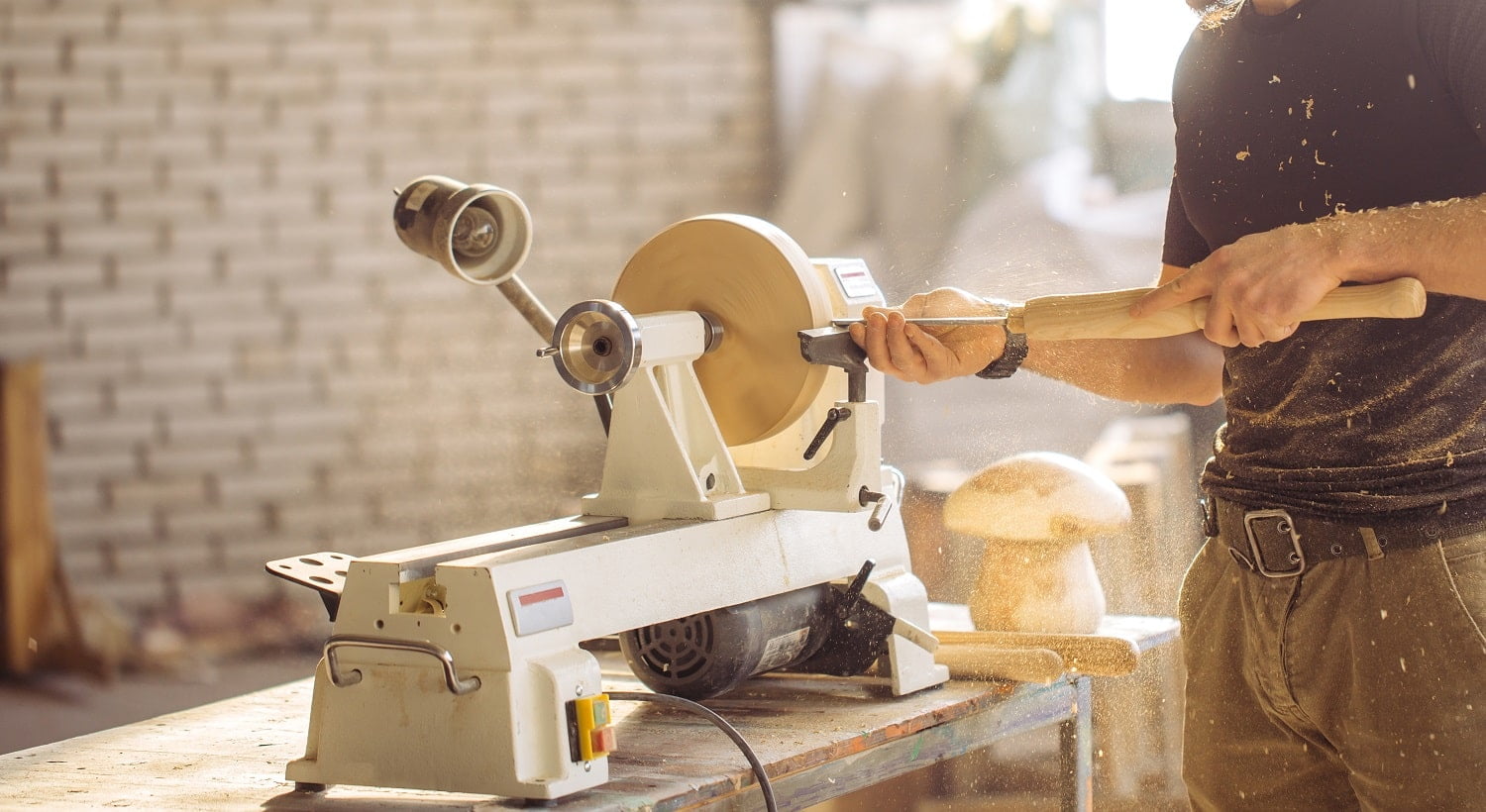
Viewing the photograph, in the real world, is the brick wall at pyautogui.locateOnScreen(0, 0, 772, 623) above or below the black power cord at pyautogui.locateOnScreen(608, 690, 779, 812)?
above

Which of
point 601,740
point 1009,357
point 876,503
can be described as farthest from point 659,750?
point 1009,357

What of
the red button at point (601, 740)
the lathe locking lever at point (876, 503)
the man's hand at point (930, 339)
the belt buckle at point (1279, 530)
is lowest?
the red button at point (601, 740)

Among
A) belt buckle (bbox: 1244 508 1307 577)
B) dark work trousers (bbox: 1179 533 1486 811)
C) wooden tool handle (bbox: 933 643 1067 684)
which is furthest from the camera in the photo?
wooden tool handle (bbox: 933 643 1067 684)

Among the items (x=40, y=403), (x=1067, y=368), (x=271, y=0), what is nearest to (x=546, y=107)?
(x=271, y=0)

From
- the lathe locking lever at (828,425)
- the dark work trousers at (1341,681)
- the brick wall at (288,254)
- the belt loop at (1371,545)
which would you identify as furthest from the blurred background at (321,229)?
the belt loop at (1371,545)

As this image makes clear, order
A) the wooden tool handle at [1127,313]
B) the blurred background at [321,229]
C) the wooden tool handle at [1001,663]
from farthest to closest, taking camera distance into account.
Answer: the blurred background at [321,229] < the wooden tool handle at [1001,663] < the wooden tool handle at [1127,313]

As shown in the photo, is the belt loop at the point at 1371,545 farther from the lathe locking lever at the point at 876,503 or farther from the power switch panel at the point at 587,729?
the power switch panel at the point at 587,729

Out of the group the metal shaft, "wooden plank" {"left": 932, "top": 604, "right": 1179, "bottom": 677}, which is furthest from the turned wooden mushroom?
the metal shaft

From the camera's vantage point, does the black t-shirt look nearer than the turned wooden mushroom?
Yes

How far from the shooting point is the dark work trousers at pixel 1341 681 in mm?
1720

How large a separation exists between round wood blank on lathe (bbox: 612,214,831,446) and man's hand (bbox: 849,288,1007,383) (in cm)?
8

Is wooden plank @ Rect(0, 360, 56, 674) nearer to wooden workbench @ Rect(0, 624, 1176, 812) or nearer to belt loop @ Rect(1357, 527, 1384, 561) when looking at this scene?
wooden workbench @ Rect(0, 624, 1176, 812)

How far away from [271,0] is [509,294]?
436 cm

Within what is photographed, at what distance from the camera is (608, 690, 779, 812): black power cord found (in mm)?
1771
